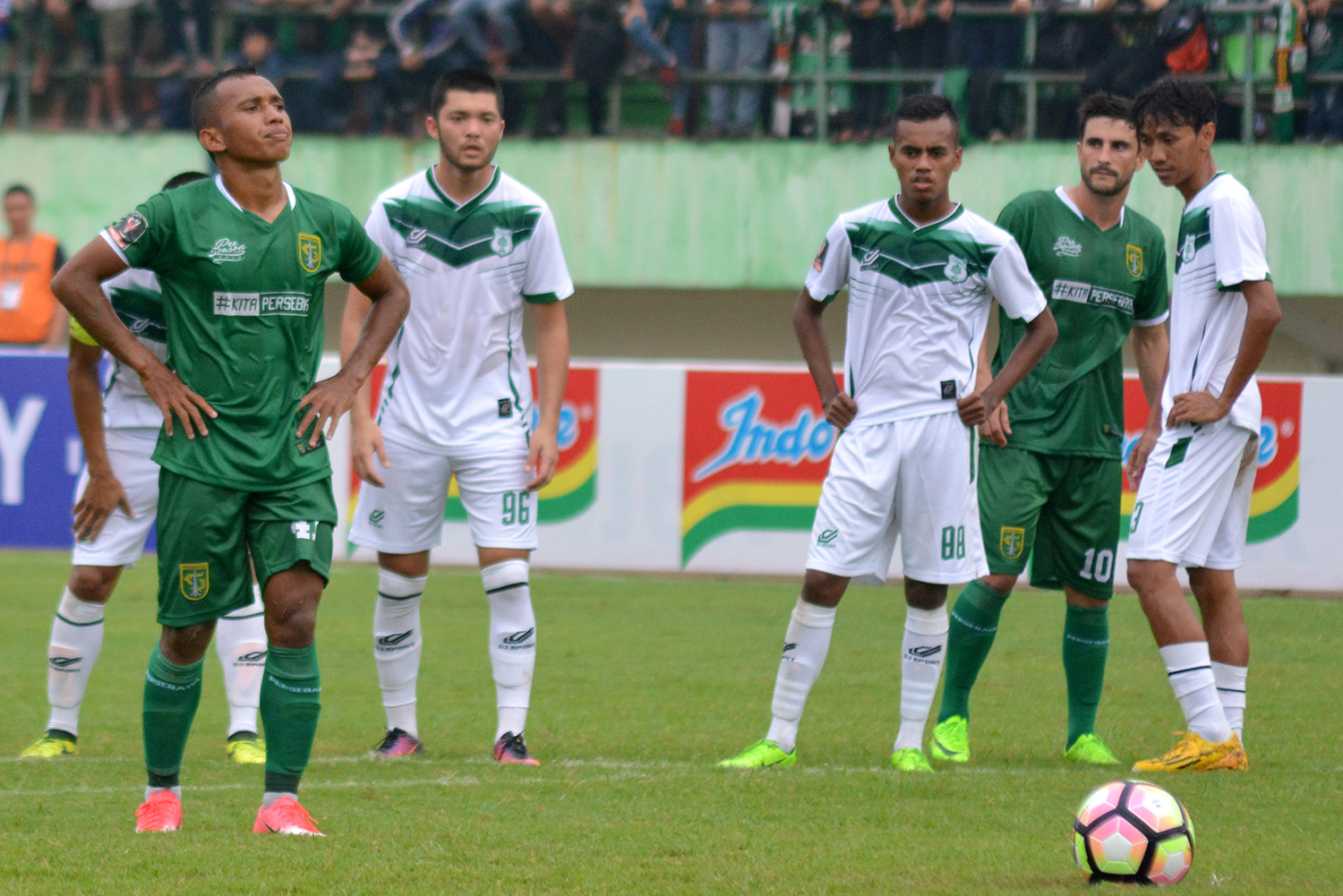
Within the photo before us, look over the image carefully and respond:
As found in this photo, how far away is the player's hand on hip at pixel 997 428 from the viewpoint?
6.09m

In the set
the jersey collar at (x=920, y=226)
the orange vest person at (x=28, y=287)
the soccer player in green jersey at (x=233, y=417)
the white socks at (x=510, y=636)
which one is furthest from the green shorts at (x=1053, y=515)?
the orange vest person at (x=28, y=287)

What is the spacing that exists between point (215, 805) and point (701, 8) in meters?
12.6

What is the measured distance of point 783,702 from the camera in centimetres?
583

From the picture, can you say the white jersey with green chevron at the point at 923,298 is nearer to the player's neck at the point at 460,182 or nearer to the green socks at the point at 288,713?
the player's neck at the point at 460,182

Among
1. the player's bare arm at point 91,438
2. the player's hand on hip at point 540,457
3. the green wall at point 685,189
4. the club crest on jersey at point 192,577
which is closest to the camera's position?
the club crest on jersey at point 192,577

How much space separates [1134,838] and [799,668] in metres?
1.90

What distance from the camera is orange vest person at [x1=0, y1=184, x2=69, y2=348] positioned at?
13055mm

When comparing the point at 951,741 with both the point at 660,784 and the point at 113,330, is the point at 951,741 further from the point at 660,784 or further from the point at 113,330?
the point at 113,330

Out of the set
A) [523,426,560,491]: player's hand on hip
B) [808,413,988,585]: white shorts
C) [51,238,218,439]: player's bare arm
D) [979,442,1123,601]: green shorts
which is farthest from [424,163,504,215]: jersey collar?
[979,442,1123,601]: green shorts

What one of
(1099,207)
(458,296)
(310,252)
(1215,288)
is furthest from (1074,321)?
(310,252)

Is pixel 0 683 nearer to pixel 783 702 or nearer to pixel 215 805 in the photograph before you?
pixel 215 805

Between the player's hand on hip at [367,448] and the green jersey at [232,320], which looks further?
the player's hand on hip at [367,448]

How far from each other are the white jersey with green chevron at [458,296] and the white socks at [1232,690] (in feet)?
8.55

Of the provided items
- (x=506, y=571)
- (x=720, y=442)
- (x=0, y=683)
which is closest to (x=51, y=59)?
(x=720, y=442)
